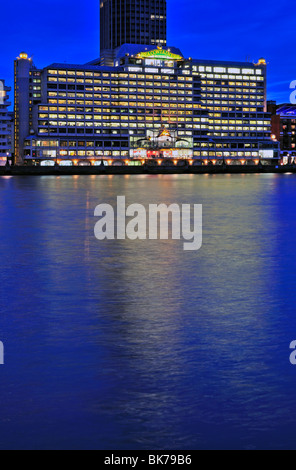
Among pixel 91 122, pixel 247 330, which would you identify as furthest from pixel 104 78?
pixel 247 330

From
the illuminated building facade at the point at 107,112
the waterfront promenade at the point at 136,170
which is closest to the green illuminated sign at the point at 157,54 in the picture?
the illuminated building facade at the point at 107,112

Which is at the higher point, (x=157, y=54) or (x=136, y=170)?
(x=157, y=54)

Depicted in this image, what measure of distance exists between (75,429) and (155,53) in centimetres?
20063

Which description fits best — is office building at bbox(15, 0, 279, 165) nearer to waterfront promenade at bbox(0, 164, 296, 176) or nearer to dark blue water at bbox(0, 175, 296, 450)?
waterfront promenade at bbox(0, 164, 296, 176)

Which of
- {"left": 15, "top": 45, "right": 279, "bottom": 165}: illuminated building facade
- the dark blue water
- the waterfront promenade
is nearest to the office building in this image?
{"left": 15, "top": 45, "right": 279, "bottom": 165}: illuminated building facade

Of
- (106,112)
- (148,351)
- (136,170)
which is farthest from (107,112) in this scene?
(148,351)

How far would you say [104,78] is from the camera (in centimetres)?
18988

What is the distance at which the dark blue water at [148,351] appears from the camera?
6289 mm

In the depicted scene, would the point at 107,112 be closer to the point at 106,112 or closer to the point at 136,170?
the point at 106,112

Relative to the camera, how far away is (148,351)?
886cm

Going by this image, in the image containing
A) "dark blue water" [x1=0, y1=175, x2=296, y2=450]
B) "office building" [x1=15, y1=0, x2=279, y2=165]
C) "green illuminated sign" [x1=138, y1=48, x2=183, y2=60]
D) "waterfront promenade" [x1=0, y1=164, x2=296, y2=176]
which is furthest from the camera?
"green illuminated sign" [x1=138, y1=48, x2=183, y2=60]

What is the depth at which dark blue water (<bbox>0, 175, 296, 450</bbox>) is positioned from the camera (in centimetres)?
629

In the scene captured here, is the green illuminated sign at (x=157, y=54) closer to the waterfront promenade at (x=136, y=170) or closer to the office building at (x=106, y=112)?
the office building at (x=106, y=112)
